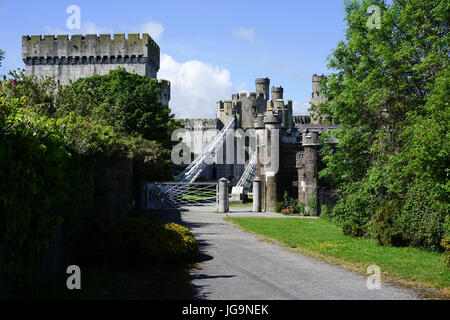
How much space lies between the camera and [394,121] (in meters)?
18.4

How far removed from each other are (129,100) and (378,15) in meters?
22.6

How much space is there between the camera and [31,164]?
7895mm

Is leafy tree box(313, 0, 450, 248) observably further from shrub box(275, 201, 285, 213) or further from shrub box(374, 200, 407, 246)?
Result: shrub box(275, 201, 285, 213)

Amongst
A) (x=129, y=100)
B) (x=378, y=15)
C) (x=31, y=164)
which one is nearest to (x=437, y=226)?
(x=378, y=15)

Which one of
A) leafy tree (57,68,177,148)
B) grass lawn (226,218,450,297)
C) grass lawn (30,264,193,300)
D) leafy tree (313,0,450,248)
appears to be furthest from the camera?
leafy tree (57,68,177,148)

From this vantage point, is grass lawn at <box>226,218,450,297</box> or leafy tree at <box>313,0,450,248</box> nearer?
grass lawn at <box>226,218,450,297</box>

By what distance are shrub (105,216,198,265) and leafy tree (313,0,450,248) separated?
6.71m

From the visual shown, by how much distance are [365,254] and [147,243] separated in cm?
634

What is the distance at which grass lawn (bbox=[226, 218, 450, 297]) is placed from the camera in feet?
36.2

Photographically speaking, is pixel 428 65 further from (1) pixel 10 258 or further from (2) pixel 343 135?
(1) pixel 10 258

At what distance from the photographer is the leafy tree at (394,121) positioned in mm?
13898

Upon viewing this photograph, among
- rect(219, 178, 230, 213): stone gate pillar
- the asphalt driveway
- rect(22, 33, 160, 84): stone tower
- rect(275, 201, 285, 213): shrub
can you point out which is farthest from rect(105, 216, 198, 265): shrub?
rect(22, 33, 160, 84): stone tower

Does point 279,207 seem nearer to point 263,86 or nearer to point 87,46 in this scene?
point 87,46

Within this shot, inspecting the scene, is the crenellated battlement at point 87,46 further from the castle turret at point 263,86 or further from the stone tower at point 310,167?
the stone tower at point 310,167
